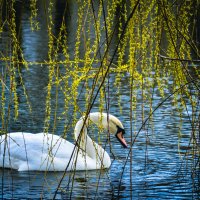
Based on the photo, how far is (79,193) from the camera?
8.85 m

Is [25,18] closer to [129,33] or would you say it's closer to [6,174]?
[6,174]

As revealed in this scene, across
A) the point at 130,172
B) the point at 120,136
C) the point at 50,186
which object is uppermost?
the point at 130,172

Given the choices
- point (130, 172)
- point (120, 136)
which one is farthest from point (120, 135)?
point (130, 172)

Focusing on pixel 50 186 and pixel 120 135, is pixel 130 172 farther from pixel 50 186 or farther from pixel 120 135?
pixel 120 135

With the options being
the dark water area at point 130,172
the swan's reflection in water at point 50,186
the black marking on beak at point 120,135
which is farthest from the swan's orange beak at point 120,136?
the swan's reflection in water at point 50,186

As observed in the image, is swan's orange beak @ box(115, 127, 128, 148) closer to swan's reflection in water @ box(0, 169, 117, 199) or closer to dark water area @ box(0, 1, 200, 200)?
dark water area @ box(0, 1, 200, 200)

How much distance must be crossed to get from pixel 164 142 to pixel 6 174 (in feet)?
8.94

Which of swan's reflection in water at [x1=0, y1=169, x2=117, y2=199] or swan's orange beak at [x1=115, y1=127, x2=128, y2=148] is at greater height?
swan's orange beak at [x1=115, y1=127, x2=128, y2=148]

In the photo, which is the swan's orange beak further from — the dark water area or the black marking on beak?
the dark water area

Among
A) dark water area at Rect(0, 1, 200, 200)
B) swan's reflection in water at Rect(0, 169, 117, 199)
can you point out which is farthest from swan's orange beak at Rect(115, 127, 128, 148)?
swan's reflection in water at Rect(0, 169, 117, 199)

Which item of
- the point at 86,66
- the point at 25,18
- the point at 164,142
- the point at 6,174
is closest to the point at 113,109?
the point at 164,142

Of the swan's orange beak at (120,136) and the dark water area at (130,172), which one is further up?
the swan's orange beak at (120,136)

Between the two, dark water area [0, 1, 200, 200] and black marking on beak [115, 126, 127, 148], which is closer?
dark water area [0, 1, 200, 200]

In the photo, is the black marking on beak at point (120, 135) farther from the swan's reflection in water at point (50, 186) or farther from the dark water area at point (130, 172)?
the swan's reflection in water at point (50, 186)
